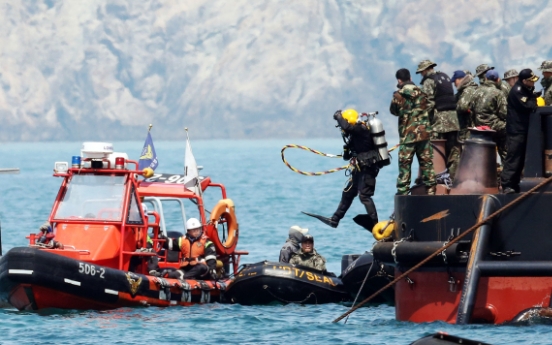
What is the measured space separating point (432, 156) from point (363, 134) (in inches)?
81.5

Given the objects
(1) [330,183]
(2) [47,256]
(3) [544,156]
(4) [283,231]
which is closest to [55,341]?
(2) [47,256]

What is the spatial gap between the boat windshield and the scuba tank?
3.90m

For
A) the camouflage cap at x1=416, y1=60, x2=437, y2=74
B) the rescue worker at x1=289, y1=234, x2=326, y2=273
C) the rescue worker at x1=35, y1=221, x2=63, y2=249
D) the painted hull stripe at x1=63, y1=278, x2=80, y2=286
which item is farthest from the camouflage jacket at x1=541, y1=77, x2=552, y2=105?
the rescue worker at x1=35, y1=221, x2=63, y2=249

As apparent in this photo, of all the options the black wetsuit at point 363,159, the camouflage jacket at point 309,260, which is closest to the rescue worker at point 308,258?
the camouflage jacket at point 309,260

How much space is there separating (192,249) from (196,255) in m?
0.12

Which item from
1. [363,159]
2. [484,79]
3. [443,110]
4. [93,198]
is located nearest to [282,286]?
[363,159]

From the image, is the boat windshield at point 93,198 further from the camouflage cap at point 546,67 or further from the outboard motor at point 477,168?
the camouflage cap at point 546,67

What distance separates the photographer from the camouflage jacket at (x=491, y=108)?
1747 centimetres

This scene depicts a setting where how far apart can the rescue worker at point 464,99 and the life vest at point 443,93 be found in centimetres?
10

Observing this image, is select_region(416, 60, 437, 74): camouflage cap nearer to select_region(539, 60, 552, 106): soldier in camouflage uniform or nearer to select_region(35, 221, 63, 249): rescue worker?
select_region(539, 60, 552, 106): soldier in camouflage uniform

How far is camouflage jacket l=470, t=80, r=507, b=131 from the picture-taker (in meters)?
17.5

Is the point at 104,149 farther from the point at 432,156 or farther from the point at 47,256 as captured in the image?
the point at 432,156

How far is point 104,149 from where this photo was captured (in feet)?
65.6

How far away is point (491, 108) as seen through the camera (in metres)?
17.5
